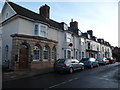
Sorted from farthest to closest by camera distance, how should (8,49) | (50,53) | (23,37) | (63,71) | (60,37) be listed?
(60,37) < (50,53) < (8,49) < (23,37) < (63,71)

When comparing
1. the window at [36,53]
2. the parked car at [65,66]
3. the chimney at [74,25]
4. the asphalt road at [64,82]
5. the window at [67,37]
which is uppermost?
the chimney at [74,25]

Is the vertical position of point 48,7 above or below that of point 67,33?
above

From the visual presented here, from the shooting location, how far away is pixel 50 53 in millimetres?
19719

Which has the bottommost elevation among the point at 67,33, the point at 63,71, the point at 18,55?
the point at 63,71

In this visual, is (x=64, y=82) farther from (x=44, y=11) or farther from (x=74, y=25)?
(x=74, y=25)

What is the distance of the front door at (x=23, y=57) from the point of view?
1593 cm

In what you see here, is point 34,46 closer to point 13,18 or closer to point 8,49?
point 8,49

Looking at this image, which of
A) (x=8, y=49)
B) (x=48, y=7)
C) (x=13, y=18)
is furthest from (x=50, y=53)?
(x=48, y=7)

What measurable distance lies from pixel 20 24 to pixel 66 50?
999cm

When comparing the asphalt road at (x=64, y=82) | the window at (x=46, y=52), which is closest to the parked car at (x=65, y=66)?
the asphalt road at (x=64, y=82)

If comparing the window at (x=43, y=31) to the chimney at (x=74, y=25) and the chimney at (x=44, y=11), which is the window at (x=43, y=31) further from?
the chimney at (x=74, y=25)

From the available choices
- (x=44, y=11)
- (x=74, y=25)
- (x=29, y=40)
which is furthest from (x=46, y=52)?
(x=74, y=25)

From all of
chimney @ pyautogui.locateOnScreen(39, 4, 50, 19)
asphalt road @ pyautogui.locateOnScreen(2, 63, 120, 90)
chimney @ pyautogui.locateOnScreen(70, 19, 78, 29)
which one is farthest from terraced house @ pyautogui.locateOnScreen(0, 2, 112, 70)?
chimney @ pyautogui.locateOnScreen(70, 19, 78, 29)

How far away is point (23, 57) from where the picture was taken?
16.2 metres
